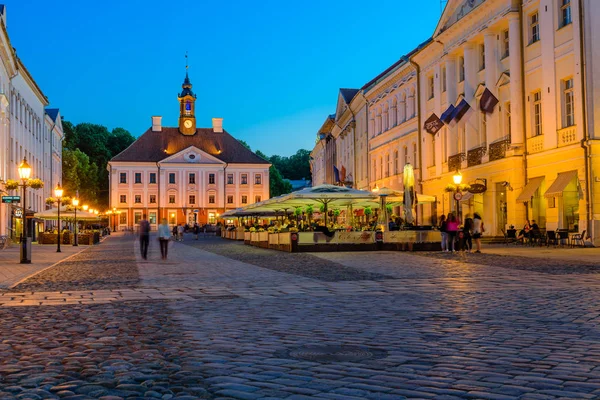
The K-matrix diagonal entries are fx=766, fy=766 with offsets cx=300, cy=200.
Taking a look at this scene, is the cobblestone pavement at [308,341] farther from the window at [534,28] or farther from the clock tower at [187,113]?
the clock tower at [187,113]

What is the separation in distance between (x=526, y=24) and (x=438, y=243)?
36.9 feet

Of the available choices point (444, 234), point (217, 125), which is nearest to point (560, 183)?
point (444, 234)

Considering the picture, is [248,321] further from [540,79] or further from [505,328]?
[540,79]

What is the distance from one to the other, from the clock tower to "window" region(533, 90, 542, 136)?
3459 inches

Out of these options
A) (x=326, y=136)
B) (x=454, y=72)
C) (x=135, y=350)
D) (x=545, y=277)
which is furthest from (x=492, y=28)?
(x=326, y=136)

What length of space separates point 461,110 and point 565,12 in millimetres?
9122

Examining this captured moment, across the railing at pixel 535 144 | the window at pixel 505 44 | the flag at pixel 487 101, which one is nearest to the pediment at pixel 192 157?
→ the flag at pixel 487 101

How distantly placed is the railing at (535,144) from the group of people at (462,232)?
6.12 metres

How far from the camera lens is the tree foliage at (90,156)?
99.6 m

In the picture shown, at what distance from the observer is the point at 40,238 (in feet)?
161

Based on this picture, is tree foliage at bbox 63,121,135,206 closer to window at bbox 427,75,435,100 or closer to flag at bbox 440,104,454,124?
window at bbox 427,75,435,100

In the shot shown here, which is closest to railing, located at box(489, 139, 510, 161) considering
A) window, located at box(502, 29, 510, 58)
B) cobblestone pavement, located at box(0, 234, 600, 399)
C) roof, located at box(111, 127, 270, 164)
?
window, located at box(502, 29, 510, 58)

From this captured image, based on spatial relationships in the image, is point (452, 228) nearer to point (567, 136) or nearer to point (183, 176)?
point (567, 136)

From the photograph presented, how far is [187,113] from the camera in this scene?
117 m
